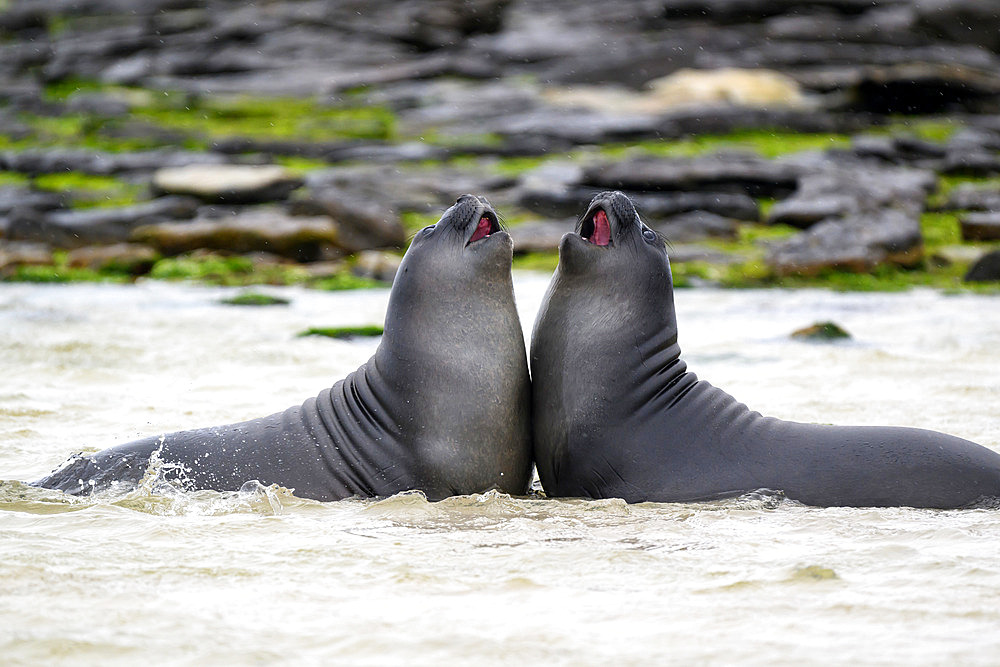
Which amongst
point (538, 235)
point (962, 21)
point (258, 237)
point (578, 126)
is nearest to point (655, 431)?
point (538, 235)

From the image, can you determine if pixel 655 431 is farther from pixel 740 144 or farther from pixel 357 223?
pixel 740 144

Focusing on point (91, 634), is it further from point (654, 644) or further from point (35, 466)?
point (35, 466)

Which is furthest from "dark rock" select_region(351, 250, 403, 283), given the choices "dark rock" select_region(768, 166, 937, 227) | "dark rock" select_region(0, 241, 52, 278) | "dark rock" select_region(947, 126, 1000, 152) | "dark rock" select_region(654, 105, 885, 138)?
"dark rock" select_region(947, 126, 1000, 152)

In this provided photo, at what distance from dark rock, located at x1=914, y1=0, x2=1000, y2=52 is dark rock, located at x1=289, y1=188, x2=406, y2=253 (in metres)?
26.5

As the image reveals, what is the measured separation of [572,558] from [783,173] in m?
22.8

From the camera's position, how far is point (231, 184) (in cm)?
2522

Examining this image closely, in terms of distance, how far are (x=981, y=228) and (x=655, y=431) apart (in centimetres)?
1794

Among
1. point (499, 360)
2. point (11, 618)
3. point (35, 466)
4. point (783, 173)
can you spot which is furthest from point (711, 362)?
point (783, 173)

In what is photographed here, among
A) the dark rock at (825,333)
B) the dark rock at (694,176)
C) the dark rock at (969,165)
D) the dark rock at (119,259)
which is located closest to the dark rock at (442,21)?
the dark rock at (694,176)

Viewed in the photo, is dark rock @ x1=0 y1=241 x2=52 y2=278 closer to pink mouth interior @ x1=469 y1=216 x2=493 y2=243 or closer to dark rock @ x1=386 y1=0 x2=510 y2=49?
pink mouth interior @ x1=469 y1=216 x2=493 y2=243

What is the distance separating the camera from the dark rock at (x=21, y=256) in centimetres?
2084

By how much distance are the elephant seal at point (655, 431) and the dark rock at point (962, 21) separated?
38.9m

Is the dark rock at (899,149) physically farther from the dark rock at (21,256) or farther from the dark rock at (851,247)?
the dark rock at (21,256)

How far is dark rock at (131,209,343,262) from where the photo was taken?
68.0ft
